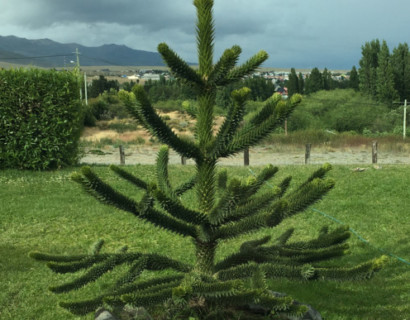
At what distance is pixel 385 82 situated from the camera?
56.7m

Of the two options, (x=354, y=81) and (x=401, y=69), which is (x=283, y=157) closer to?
(x=401, y=69)

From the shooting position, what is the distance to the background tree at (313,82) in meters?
71.1

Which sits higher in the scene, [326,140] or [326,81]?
[326,81]

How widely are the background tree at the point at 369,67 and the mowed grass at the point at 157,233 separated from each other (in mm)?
49058

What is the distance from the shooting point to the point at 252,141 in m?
3.57

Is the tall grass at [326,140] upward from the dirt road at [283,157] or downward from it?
upward

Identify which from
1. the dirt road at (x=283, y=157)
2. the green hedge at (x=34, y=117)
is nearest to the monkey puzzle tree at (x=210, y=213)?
the green hedge at (x=34, y=117)

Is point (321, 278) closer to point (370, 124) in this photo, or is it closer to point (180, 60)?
point (180, 60)

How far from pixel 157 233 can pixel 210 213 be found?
23.4 feet

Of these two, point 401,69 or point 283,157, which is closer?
point 283,157

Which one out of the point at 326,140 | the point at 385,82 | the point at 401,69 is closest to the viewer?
the point at 326,140

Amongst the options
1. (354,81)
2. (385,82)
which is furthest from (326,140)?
(354,81)

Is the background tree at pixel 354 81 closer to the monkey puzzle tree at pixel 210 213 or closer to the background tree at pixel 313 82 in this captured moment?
the background tree at pixel 313 82

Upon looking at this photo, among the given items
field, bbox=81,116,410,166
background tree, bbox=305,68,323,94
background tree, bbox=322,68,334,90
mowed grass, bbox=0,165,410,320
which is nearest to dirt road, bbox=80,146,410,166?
field, bbox=81,116,410,166
